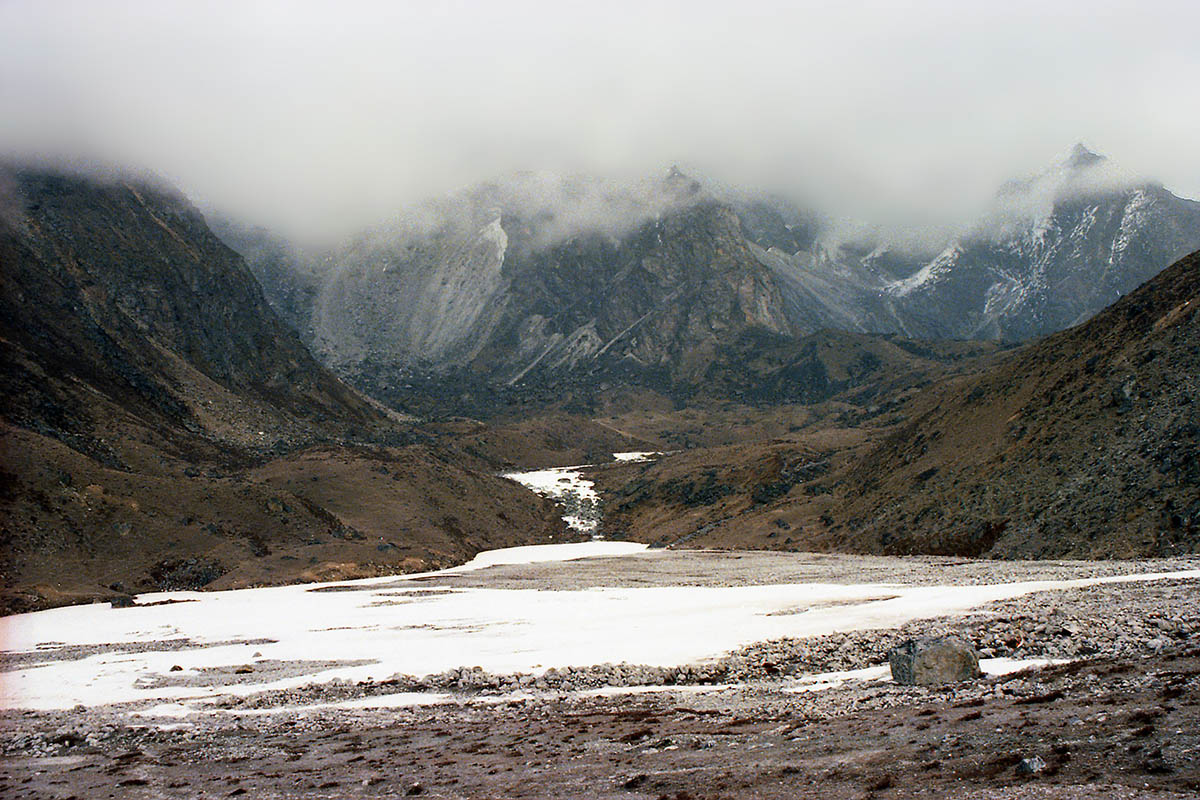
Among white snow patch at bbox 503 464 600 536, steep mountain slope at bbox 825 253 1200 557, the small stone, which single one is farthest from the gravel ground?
white snow patch at bbox 503 464 600 536

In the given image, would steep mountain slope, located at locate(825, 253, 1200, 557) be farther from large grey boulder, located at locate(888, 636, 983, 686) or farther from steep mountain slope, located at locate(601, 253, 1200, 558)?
large grey boulder, located at locate(888, 636, 983, 686)

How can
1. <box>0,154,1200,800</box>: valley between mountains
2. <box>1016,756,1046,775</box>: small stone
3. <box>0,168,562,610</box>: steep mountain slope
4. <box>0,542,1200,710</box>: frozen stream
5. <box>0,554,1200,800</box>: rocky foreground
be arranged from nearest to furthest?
<box>1016,756,1046,775</box>: small stone
<box>0,554,1200,800</box>: rocky foreground
<box>0,154,1200,800</box>: valley between mountains
<box>0,542,1200,710</box>: frozen stream
<box>0,168,562,610</box>: steep mountain slope

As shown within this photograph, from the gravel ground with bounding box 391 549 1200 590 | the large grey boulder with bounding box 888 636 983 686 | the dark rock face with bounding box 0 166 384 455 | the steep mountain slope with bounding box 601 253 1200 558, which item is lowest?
the gravel ground with bounding box 391 549 1200 590

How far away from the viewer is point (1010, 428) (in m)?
88.6

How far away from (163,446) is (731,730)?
105398 millimetres

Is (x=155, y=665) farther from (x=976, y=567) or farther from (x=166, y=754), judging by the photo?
(x=976, y=567)

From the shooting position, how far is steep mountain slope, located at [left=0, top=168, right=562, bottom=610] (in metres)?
77.6

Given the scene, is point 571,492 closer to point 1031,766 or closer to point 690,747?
point 690,747

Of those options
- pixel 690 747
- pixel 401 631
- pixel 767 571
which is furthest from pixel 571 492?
pixel 690 747

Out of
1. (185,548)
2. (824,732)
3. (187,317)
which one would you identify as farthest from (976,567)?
(187,317)

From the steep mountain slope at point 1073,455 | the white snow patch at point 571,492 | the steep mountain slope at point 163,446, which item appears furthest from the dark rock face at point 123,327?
the steep mountain slope at point 1073,455

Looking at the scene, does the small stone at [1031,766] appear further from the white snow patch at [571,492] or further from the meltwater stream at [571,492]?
the white snow patch at [571,492]

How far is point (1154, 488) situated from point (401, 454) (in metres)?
109

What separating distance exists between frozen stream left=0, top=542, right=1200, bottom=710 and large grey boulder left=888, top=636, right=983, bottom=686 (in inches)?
412
